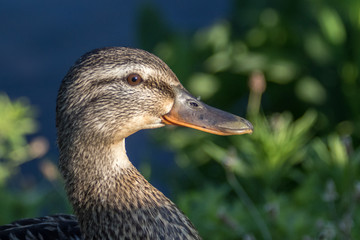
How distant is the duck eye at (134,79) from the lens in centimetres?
173

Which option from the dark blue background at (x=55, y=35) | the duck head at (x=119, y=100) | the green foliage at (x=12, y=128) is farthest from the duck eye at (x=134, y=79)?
the dark blue background at (x=55, y=35)

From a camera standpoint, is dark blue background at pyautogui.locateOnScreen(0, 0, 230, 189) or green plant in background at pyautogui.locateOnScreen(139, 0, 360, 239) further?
dark blue background at pyautogui.locateOnScreen(0, 0, 230, 189)

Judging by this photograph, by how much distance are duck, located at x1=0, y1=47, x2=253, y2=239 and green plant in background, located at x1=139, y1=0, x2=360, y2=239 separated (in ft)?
3.03

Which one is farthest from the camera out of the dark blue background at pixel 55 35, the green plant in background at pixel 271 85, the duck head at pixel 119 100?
the dark blue background at pixel 55 35

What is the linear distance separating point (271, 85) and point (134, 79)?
190cm

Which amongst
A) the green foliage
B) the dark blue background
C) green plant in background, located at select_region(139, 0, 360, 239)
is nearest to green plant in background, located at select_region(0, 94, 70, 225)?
the green foliage

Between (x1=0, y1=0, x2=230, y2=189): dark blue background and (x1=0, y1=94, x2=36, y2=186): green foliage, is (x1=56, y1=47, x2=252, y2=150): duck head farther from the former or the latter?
(x1=0, y1=0, x2=230, y2=189): dark blue background

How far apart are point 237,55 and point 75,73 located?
188 cm

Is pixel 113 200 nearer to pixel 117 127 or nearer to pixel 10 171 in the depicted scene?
pixel 117 127

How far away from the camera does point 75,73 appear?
1.70 metres

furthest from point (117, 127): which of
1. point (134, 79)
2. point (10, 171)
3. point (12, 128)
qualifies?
point (10, 171)

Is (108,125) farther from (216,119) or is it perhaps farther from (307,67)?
(307,67)

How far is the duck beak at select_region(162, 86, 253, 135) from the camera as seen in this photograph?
1.79 meters

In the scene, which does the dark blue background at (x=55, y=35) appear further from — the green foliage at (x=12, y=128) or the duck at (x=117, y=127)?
the duck at (x=117, y=127)
